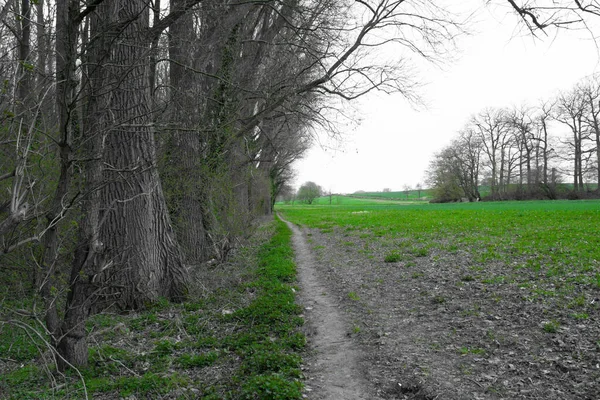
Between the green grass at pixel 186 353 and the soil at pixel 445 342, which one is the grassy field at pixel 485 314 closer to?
the soil at pixel 445 342

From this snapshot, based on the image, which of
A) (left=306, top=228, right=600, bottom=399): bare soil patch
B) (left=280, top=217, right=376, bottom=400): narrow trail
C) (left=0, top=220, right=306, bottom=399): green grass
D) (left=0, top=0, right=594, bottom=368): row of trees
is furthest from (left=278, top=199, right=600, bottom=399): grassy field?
(left=0, top=0, right=594, bottom=368): row of trees

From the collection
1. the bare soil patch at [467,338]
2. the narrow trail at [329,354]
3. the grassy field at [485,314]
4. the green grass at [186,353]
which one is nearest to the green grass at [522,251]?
the grassy field at [485,314]

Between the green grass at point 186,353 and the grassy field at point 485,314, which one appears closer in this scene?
the green grass at point 186,353

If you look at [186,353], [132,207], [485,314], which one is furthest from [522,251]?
[132,207]

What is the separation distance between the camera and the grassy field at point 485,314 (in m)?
4.52

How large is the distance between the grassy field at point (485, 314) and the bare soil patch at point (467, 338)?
1 cm

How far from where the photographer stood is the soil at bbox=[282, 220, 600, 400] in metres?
4.40

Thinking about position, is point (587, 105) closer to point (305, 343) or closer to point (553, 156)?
point (553, 156)

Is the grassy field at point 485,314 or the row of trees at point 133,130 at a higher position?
the row of trees at point 133,130

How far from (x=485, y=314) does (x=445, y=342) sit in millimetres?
1242

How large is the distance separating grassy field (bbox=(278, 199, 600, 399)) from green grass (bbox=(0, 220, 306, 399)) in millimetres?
1315

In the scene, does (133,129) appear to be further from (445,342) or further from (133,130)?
(445,342)

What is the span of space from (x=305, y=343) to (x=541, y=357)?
120 inches

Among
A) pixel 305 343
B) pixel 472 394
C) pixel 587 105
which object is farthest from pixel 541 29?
pixel 587 105
